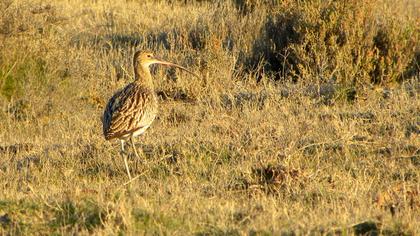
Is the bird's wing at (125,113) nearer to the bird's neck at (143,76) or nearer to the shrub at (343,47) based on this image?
the bird's neck at (143,76)

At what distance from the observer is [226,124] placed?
10742mm

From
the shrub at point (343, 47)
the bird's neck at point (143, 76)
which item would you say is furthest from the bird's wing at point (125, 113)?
the shrub at point (343, 47)

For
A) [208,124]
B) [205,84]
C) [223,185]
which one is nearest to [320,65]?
[205,84]

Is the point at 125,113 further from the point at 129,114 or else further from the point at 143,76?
the point at 143,76

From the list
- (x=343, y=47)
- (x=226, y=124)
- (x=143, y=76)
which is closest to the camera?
(x=143, y=76)

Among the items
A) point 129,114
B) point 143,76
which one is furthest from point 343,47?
point 129,114

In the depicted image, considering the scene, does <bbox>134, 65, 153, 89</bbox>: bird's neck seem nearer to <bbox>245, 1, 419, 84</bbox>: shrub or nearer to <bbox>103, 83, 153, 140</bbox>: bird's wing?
<bbox>103, 83, 153, 140</bbox>: bird's wing

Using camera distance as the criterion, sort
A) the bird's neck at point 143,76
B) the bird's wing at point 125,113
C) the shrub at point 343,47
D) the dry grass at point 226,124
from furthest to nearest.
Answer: the shrub at point 343,47 → the bird's neck at point 143,76 → the bird's wing at point 125,113 → the dry grass at point 226,124

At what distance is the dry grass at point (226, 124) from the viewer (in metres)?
6.88

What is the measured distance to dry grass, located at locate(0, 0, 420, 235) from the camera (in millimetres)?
6879

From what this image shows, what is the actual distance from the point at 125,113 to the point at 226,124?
186 centimetres

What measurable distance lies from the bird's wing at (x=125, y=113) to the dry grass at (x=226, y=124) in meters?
0.48

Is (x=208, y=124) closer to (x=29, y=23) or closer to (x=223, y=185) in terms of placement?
(x=223, y=185)

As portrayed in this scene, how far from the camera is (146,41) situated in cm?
1605
